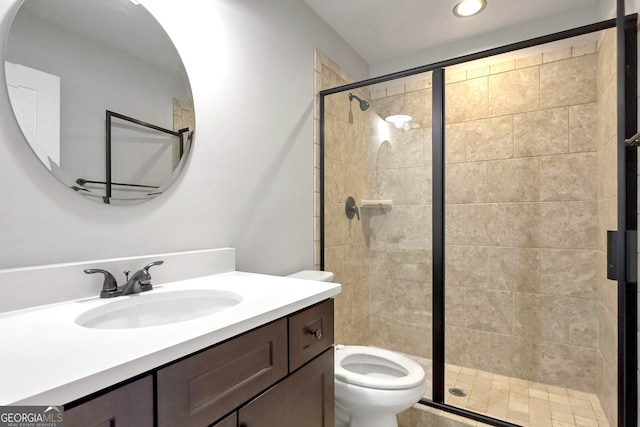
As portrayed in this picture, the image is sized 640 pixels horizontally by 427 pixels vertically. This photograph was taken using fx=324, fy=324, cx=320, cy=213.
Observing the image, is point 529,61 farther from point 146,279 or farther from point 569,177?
point 146,279

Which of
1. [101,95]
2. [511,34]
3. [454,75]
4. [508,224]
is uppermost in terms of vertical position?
[511,34]

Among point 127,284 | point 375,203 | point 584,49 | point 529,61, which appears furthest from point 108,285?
point 584,49

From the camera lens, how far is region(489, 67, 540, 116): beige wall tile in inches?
83.4

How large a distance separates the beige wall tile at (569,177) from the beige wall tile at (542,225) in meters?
0.07

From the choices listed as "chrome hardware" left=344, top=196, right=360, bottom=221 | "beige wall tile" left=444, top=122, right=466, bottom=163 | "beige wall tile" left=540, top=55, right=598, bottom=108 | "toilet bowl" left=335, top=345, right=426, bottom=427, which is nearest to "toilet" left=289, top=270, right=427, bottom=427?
"toilet bowl" left=335, top=345, right=426, bottom=427

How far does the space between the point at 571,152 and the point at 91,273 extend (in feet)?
8.40

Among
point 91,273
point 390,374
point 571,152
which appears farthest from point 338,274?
point 571,152

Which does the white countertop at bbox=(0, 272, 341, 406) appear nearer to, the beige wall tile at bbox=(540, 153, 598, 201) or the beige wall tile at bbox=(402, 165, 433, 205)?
the beige wall tile at bbox=(402, 165, 433, 205)

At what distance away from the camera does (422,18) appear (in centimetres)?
216

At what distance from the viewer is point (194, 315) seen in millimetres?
1068

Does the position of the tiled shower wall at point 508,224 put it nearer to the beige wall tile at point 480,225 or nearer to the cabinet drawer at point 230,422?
the beige wall tile at point 480,225

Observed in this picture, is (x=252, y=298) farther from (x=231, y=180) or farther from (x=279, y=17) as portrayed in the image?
(x=279, y=17)

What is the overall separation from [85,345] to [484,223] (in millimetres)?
2304

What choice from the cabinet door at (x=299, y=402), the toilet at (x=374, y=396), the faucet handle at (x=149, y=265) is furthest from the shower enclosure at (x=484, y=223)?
the faucet handle at (x=149, y=265)
